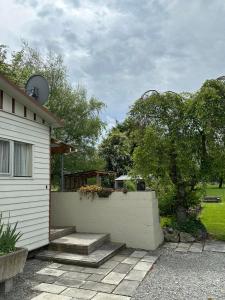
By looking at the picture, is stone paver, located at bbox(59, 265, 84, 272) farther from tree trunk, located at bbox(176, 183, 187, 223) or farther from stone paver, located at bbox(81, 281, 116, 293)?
tree trunk, located at bbox(176, 183, 187, 223)

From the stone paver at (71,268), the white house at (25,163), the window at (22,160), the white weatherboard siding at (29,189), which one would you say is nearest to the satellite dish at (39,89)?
the white house at (25,163)

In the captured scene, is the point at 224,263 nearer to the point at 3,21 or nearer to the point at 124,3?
the point at 124,3

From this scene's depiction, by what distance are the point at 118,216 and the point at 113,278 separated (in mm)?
3175

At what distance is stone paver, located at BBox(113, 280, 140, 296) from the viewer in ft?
18.4

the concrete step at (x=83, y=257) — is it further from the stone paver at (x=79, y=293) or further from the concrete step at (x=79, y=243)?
the stone paver at (x=79, y=293)

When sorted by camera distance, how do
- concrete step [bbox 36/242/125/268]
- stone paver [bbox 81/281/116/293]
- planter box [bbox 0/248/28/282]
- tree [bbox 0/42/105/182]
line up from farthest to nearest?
tree [bbox 0/42/105/182] → concrete step [bbox 36/242/125/268] → stone paver [bbox 81/281/116/293] → planter box [bbox 0/248/28/282]

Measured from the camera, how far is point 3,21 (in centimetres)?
1051

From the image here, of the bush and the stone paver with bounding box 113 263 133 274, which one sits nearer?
the stone paver with bounding box 113 263 133 274

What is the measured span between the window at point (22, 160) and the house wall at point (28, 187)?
12 cm

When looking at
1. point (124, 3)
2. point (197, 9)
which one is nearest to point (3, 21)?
point (124, 3)

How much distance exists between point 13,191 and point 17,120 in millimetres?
1604

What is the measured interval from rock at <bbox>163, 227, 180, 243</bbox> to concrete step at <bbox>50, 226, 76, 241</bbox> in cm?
279

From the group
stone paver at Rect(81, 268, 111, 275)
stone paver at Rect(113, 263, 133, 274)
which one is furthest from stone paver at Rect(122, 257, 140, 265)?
stone paver at Rect(81, 268, 111, 275)

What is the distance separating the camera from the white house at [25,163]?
7.06 m
